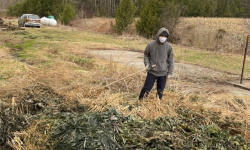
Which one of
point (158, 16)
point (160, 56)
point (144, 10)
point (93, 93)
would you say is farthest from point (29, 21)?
point (160, 56)

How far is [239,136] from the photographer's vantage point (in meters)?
3.14

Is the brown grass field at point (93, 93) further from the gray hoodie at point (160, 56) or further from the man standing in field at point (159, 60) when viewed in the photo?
the gray hoodie at point (160, 56)

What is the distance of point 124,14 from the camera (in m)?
27.7

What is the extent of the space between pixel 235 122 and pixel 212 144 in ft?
3.12

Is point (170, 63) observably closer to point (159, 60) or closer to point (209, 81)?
point (159, 60)

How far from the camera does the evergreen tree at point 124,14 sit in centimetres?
2770

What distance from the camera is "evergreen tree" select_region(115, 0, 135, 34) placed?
1091 inches

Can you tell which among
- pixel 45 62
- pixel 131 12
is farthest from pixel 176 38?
pixel 45 62

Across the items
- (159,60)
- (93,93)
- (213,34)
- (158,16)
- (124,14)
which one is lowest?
(93,93)

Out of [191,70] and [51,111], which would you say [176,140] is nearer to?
[51,111]

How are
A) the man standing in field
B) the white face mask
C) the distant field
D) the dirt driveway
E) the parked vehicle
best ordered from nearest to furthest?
the white face mask
the man standing in field
the dirt driveway
the distant field
the parked vehicle

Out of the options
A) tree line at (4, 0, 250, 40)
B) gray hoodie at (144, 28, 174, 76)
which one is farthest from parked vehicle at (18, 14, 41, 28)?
gray hoodie at (144, 28, 174, 76)

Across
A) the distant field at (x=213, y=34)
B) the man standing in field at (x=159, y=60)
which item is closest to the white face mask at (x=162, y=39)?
the man standing in field at (x=159, y=60)

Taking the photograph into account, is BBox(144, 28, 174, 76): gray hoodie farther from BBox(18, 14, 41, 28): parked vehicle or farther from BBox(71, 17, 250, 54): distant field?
BBox(18, 14, 41, 28): parked vehicle
